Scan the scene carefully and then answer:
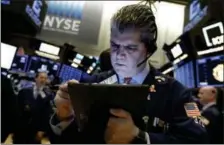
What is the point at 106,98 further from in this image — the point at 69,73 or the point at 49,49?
the point at 49,49

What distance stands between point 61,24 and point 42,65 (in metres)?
0.19

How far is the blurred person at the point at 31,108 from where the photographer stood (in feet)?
3.67

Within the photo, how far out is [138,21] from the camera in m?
0.78

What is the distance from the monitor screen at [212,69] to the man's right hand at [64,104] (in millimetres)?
716

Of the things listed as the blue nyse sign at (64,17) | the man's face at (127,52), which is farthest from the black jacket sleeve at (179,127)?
the blue nyse sign at (64,17)

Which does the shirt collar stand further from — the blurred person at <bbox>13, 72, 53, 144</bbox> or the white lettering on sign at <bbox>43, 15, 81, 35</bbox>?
the white lettering on sign at <bbox>43, 15, 81, 35</bbox>

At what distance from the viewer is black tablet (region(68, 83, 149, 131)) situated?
69 centimetres

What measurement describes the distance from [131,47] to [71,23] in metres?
0.54

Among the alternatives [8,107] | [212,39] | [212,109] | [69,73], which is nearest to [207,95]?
[212,109]

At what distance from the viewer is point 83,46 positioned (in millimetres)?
1150

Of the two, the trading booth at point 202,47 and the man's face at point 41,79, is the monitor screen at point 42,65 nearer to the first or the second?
the man's face at point 41,79

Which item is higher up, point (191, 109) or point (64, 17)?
point (64, 17)

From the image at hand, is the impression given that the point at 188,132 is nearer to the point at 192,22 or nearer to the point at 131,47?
the point at 131,47

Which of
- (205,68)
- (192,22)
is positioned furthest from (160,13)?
(205,68)
